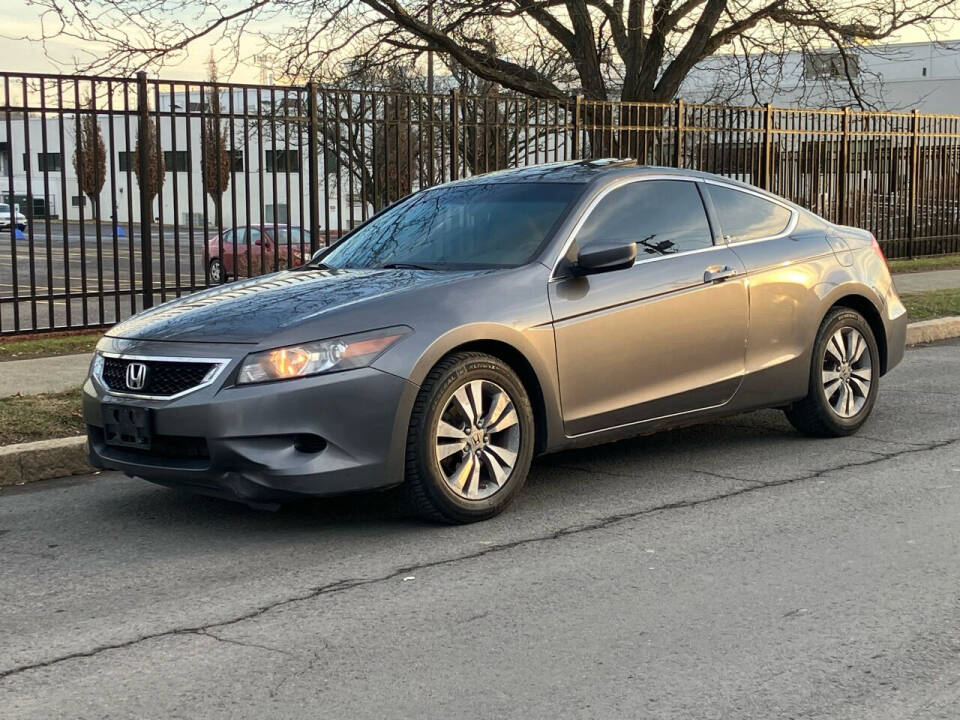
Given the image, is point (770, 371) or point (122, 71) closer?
point (770, 371)

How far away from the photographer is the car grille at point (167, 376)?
17.2ft

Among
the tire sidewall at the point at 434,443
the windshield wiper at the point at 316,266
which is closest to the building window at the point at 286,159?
the windshield wiper at the point at 316,266

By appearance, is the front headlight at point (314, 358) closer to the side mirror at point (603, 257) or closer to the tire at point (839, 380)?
the side mirror at point (603, 257)

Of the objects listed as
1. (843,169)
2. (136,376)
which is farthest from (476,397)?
(843,169)

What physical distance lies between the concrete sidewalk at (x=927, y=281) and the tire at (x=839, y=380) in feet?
28.8

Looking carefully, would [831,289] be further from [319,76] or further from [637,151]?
[319,76]

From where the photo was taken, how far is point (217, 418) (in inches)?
201

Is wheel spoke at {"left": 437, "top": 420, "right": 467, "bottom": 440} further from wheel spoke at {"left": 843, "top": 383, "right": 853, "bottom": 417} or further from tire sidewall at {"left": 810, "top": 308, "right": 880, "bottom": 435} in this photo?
wheel spoke at {"left": 843, "top": 383, "right": 853, "bottom": 417}

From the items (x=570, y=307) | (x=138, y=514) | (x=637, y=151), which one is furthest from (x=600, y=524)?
(x=637, y=151)

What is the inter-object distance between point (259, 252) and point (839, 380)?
15730 millimetres

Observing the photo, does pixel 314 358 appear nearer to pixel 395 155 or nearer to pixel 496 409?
pixel 496 409

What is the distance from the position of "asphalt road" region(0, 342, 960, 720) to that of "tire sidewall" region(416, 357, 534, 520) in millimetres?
116

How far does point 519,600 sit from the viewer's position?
4.55 m

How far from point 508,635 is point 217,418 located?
1637mm
